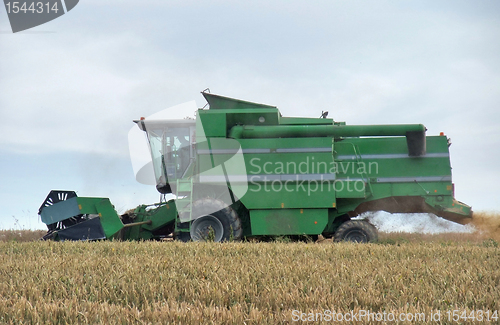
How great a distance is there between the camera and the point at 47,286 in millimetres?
3742

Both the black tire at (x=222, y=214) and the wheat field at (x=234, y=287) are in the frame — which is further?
the black tire at (x=222, y=214)

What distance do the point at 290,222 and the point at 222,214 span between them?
1.52m

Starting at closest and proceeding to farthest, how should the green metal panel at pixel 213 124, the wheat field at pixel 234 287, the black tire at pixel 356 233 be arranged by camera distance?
the wheat field at pixel 234 287 < the black tire at pixel 356 233 < the green metal panel at pixel 213 124

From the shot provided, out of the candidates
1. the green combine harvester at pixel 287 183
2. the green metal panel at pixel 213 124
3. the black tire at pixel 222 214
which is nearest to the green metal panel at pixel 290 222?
the green combine harvester at pixel 287 183

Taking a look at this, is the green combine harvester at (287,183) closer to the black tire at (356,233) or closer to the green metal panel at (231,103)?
the black tire at (356,233)

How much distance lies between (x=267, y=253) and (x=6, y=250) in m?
4.05

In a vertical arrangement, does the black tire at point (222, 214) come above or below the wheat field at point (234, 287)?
above

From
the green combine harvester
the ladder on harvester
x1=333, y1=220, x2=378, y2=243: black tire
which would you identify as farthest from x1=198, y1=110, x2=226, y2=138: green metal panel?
x1=333, y1=220, x2=378, y2=243: black tire

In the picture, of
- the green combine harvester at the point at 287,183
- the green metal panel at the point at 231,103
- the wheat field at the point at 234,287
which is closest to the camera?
the wheat field at the point at 234,287

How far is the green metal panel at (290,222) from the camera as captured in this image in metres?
9.10

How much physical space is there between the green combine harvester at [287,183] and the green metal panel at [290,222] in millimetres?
22

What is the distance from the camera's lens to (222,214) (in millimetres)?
9109

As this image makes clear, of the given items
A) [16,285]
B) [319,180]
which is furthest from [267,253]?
[319,180]

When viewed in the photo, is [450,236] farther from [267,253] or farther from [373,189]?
[267,253]
